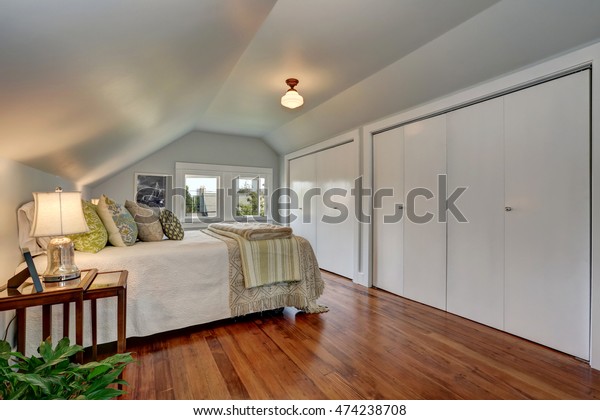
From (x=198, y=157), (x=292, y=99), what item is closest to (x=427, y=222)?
(x=292, y=99)

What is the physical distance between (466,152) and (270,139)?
364cm

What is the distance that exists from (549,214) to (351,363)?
1832mm

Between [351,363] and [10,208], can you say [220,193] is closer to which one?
[10,208]

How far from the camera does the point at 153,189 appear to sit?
16.2 ft

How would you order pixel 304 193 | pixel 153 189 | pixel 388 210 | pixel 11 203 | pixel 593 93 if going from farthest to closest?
pixel 304 193, pixel 153 189, pixel 388 210, pixel 593 93, pixel 11 203

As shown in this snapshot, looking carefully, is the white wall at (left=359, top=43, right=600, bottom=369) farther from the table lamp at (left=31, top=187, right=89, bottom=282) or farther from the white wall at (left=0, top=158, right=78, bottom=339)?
the white wall at (left=0, top=158, right=78, bottom=339)

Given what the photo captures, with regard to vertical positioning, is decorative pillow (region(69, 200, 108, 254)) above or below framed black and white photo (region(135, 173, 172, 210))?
below

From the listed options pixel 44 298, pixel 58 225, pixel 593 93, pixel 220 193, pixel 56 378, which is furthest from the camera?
pixel 220 193

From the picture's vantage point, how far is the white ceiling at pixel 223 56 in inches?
40.6

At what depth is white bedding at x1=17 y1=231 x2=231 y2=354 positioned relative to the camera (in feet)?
6.53

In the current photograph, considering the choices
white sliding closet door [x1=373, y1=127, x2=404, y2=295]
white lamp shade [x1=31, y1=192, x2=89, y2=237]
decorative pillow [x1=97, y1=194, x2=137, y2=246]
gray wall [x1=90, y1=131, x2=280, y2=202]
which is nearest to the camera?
white lamp shade [x1=31, y1=192, x2=89, y2=237]

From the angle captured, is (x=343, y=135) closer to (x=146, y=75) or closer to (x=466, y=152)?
(x=466, y=152)

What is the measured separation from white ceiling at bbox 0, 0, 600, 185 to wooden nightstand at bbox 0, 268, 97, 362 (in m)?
0.76

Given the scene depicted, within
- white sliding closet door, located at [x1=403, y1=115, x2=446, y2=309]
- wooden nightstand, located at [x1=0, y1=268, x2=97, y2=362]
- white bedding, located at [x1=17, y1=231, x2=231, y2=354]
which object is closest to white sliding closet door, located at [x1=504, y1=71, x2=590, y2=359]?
white sliding closet door, located at [x1=403, y1=115, x2=446, y2=309]
